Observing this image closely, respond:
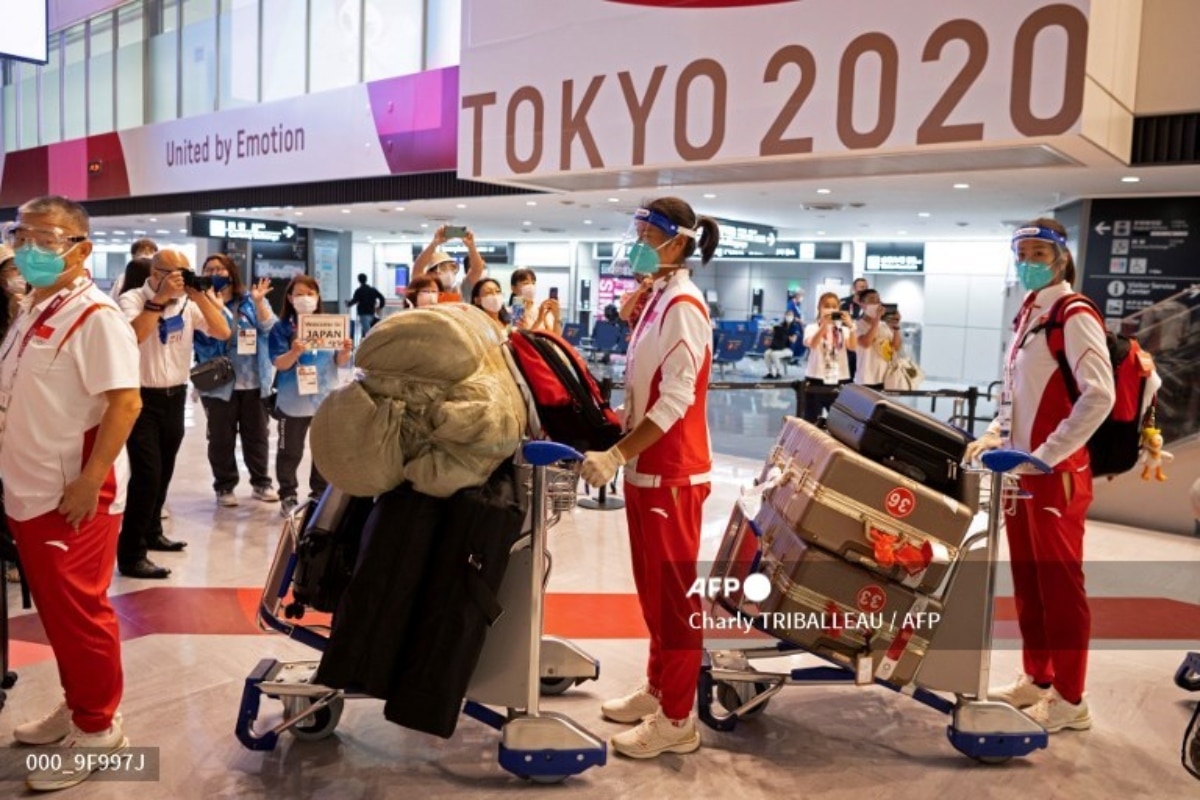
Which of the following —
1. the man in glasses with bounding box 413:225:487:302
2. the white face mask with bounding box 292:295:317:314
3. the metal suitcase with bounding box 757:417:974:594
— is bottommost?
the metal suitcase with bounding box 757:417:974:594

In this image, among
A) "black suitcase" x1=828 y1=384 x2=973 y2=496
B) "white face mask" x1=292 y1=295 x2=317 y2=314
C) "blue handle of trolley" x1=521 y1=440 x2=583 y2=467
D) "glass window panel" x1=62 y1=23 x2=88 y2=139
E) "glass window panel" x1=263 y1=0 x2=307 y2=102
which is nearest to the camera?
"blue handle of trolley" x1=521 y1=440 x2=583 y2=467

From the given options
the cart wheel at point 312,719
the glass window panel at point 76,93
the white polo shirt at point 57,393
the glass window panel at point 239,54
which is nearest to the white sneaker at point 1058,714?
the cart wheel at point 312,719

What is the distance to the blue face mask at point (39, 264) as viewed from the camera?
263 centimetres

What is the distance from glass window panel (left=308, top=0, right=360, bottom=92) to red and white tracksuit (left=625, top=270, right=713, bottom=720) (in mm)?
11107

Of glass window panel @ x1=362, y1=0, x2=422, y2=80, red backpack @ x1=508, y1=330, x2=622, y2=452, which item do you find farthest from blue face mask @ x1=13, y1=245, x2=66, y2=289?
glass window panel @ x1=362, y1=0, x2=422, y2=80

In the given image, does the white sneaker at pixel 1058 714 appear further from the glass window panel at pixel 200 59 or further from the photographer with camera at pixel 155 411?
the glass window panel at pixel 200 59

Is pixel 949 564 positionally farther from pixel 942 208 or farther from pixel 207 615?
pixel 942 208

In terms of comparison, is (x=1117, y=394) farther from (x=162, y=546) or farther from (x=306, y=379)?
(x=162, y=546)

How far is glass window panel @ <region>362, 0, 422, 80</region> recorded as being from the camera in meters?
12.0

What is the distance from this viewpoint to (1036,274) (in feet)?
10.5

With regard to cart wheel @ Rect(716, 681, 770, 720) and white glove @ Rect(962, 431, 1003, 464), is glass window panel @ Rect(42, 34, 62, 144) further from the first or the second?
white glove @ Rect(962, 431, 1003, 464)

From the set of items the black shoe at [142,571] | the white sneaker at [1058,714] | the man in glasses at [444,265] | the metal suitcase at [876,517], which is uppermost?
the man in glasses at [444,265]

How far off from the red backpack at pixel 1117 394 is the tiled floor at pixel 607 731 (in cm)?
90

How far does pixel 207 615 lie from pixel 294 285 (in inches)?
90.4
